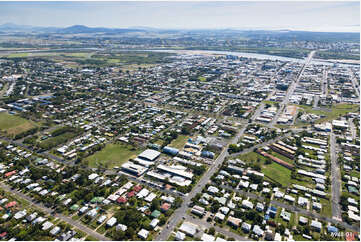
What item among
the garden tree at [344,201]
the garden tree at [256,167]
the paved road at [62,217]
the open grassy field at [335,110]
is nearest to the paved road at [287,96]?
Answer: the open grassy field at [335,110]

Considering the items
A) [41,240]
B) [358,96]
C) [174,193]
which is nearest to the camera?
[41,240]

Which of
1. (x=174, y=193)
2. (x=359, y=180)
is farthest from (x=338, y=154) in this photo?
(x=174, y=193)

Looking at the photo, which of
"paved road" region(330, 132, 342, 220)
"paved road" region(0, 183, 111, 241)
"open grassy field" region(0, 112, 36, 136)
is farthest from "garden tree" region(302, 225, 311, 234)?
"open grassy field" region(0, 112, 36, 136)

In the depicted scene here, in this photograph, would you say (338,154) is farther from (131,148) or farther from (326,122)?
(131,148)

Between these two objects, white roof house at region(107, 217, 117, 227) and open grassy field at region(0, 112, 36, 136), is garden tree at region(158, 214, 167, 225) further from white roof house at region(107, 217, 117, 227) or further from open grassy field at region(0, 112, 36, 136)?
open grassy field at region(0, 112, 36, 136)

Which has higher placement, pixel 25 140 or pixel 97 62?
pixel 97 62

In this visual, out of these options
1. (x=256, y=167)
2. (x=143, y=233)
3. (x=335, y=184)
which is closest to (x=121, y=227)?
(x=143, y=233)

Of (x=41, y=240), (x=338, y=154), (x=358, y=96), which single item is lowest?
(x=41, y=240)
